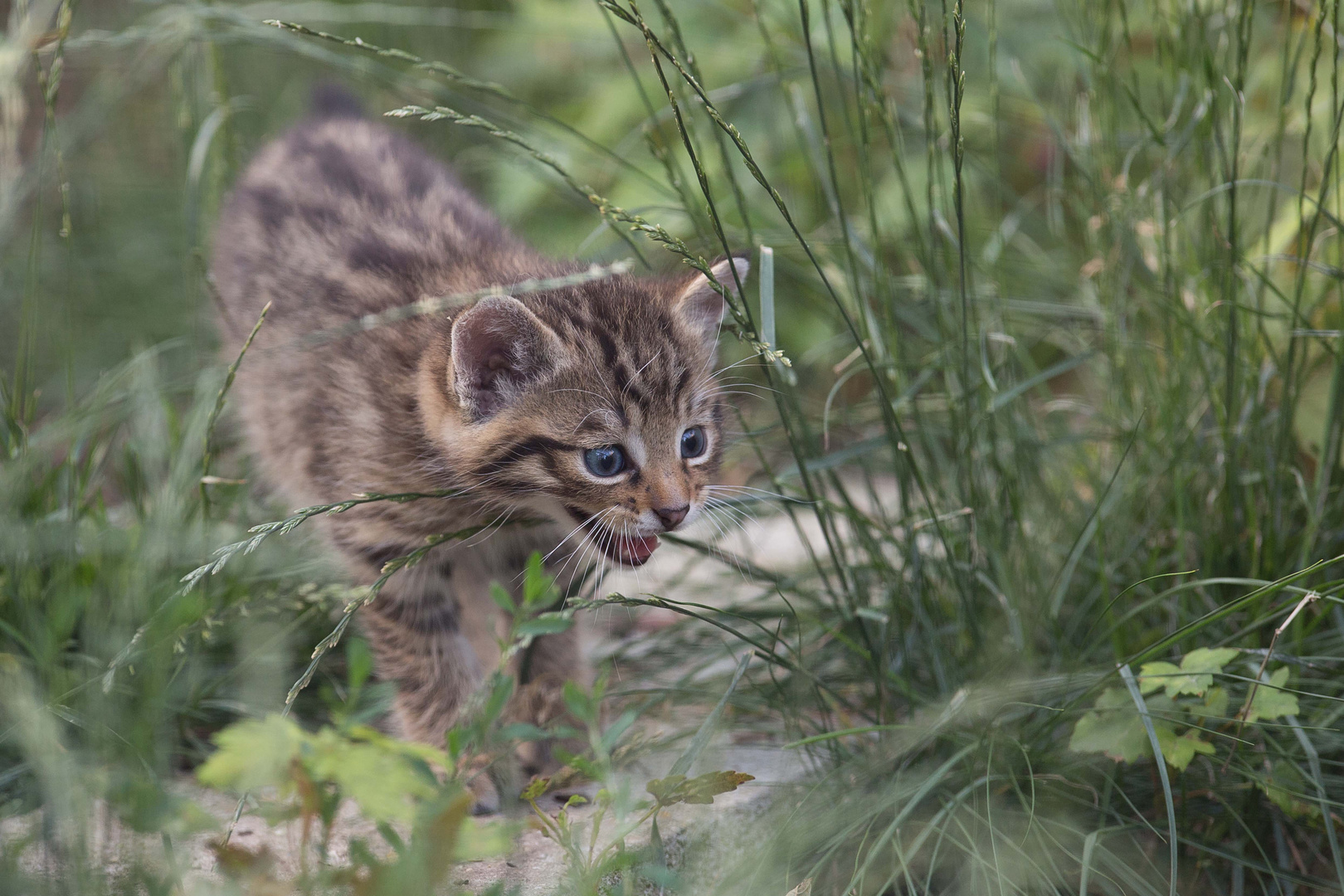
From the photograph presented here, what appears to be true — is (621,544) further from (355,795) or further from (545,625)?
(355,795)

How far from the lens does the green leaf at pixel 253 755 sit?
1329mm

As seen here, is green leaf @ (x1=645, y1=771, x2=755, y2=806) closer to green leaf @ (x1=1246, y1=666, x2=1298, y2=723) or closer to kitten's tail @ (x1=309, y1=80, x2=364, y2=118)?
green leaf @ (x1=1246, y1=666, x2=1298, y2=723)

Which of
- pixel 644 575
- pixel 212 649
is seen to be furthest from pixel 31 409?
pixel 644 575

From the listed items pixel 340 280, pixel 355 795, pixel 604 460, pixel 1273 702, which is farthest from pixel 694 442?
pixel 355 795

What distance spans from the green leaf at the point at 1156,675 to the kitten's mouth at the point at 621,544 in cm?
106

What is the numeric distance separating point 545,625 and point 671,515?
2.31 feet

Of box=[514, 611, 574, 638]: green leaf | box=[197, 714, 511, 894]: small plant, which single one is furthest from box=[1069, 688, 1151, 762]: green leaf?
box=[197, 714, 511, 894]: small plant

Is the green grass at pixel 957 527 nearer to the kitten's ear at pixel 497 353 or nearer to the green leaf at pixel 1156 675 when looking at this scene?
the green leaf at pixel 1156 675

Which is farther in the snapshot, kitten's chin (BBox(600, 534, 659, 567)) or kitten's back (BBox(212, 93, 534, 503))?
kitten's back (BBox(212, 93, 534, 503))

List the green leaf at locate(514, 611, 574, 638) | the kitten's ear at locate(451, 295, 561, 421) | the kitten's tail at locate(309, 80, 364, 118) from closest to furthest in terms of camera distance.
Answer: the green leaf at locate(514, 611, 574, 638), the kitten's ear at locate(451, 295, 561, 421), the kitten's tail at locate(309, 80, 364, 118)

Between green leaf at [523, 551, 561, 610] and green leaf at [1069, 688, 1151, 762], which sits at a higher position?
green leaf at [523, 551, 561, 610]

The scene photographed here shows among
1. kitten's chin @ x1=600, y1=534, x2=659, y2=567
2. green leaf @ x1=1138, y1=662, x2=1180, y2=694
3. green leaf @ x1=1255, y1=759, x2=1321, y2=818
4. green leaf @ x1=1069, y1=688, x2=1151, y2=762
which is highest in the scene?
kitten's chin @ x1=600, y1=534, x2=659, y2=567

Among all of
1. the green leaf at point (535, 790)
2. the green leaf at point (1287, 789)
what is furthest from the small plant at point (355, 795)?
the green leaf at point (1287, 789)

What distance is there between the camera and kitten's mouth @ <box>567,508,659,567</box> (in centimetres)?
251
